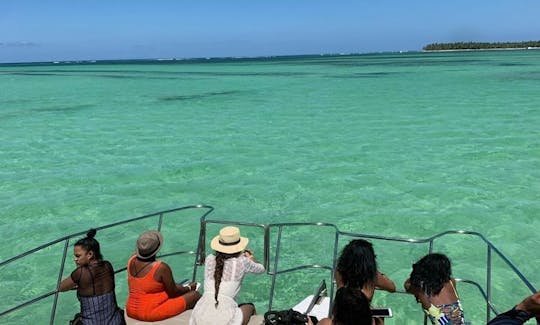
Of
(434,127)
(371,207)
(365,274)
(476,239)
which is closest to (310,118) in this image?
(434,127)

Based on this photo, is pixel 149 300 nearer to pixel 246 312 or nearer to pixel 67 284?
pixel 67 284

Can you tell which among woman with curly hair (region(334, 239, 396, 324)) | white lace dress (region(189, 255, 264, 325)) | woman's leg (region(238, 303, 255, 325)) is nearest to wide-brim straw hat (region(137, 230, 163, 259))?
white lace dress (region(189, 255, 264, 325))

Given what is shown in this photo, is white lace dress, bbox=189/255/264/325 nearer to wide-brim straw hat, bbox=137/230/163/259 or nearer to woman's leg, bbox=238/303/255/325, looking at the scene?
woman's leg, bbox=238/303/255/325

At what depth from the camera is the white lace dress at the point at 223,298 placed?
13.2 feet

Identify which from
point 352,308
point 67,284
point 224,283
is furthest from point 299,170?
point 352,308

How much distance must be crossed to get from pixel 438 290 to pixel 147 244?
261 centimetres

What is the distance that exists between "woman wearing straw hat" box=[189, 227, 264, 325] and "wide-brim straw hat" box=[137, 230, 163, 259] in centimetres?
51

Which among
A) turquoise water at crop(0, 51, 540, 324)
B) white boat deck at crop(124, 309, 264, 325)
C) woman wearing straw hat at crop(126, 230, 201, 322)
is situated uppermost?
woman wearing straw hat at crop(126, 230, 201, 322)

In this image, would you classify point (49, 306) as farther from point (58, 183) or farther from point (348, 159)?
point (348, 159)

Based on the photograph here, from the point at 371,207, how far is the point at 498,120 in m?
13.6

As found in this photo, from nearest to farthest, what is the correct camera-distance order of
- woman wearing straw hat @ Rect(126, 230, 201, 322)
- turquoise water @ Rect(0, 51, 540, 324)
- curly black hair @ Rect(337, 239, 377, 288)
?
curly black hair @ Rect(337, 239, 377, 288) → woman wearing straw hat @ Rect(126, 230, 201, 322) → turquoise water @ Rect(0, 51, 540, 324)

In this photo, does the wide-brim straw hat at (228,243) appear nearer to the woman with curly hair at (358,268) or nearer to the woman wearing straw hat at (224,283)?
the woman wearing straw hat at (224,283)

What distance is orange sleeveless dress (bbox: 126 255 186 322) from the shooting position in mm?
4391

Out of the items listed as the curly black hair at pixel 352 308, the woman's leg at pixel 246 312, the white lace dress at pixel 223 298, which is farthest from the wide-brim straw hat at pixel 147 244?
the curly black hair at pixel 352 308
